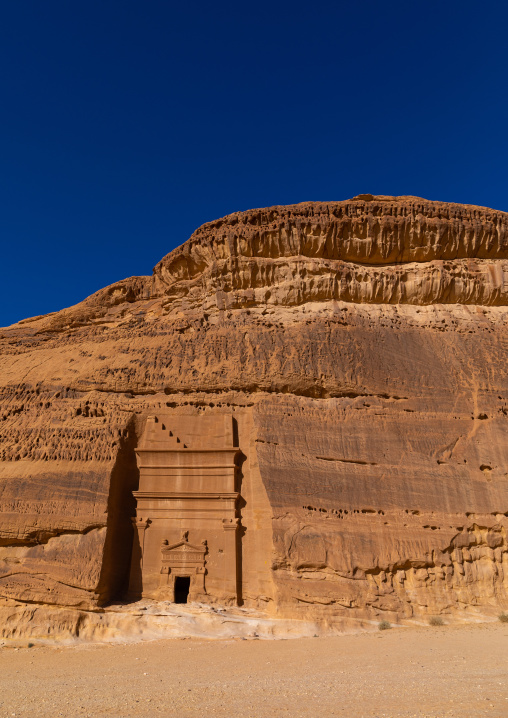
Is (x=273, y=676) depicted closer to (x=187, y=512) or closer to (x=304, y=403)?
(x=187, y=512)

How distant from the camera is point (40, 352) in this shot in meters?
20.0

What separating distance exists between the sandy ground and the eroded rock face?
1.89 m

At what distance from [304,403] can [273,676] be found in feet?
29.9

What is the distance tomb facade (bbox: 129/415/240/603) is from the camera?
1444 centimetres

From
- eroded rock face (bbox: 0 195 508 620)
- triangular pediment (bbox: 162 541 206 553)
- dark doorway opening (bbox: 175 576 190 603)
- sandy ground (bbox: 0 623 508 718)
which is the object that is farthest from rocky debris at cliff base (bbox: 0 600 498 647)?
dark doorway opening (bbox: 175 576 190 603)

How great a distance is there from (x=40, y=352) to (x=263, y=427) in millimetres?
10026

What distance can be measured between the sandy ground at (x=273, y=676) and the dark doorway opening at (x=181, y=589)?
290cm

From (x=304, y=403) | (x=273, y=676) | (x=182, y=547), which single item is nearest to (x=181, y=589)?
(x=182, y=547)

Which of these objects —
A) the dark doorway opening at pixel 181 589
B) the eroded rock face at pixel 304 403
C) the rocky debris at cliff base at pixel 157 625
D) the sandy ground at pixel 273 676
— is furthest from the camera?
the dark doorway opening at pixel 181 589

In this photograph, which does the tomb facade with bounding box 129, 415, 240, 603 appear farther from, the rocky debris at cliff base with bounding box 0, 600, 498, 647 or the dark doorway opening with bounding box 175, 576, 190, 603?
the rocky debris at cliff base with bounding box 0, 600, 498, 647

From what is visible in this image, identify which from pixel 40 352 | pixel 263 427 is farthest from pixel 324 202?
pixel 40 352

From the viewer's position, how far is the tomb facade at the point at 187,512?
14438mm

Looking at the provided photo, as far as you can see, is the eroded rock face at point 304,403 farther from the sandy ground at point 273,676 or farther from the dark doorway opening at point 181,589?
the sandy ground at point 273,676

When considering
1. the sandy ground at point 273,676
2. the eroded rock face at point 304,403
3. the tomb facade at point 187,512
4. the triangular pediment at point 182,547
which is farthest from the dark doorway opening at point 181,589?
the sandy ground at point 273,676
